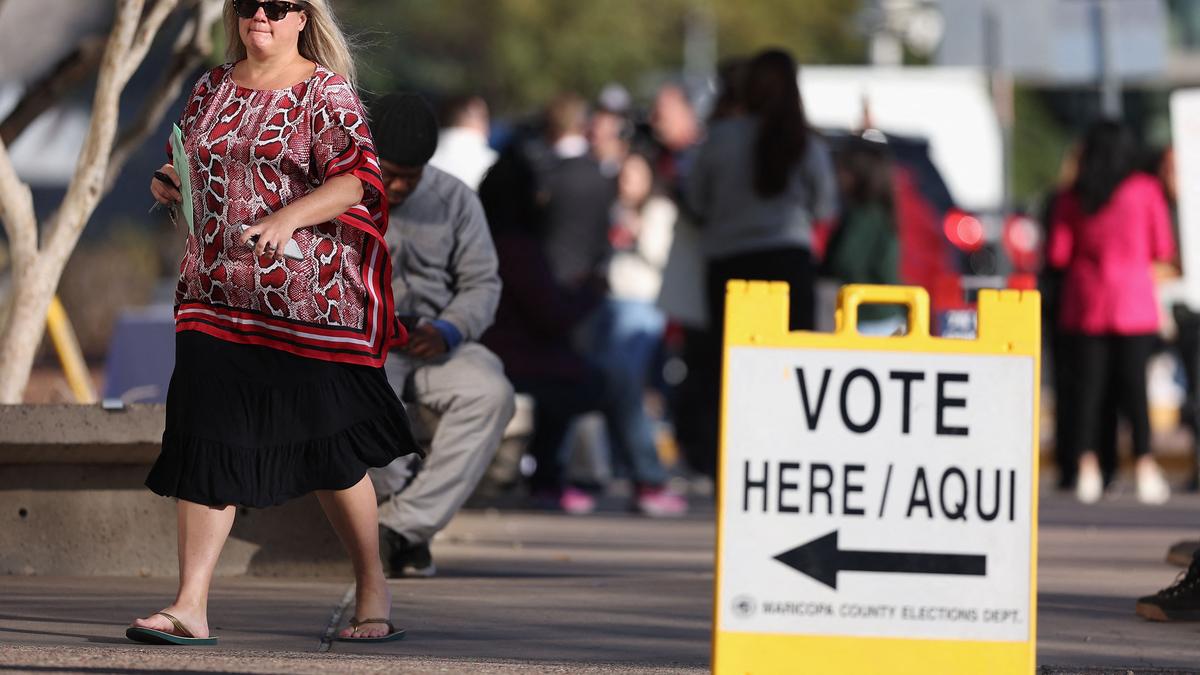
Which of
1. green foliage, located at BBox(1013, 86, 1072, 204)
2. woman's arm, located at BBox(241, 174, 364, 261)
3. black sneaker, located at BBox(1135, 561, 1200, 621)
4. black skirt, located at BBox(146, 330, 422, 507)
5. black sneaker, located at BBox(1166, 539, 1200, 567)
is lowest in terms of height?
black sneaker, located at BBox(1135, 561, 1200, 621)

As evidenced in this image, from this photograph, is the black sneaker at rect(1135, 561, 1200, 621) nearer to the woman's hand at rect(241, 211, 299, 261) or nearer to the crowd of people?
the crowd of people

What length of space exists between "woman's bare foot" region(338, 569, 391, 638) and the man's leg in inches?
51.0

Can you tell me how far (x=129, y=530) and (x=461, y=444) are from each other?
1.08 m

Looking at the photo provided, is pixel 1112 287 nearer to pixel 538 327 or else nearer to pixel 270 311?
pixel 538 327

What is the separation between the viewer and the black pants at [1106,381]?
13.2 m

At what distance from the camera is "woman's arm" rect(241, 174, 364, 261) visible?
230 inches

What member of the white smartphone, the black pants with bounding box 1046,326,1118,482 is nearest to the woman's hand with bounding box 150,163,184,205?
the white smartphone

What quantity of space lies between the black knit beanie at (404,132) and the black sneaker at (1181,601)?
257cm

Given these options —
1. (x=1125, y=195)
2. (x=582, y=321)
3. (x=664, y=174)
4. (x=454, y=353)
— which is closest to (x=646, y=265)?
(x=664, y=174)

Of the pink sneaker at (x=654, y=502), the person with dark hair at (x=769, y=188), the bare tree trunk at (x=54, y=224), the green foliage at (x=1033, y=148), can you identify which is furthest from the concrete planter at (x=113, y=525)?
the green foliage at (x=1033, y=148)

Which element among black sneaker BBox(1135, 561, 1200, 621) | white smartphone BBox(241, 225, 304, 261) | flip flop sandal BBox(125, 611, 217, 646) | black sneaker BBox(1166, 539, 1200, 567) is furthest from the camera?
black sneaker BBox(1166, 539, 1200, 567)

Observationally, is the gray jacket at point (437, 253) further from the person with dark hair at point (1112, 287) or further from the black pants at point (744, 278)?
the person with dark hair at point (1112, 287)

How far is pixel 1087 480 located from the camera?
1334cm

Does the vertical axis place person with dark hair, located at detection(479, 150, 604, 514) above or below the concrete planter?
above
